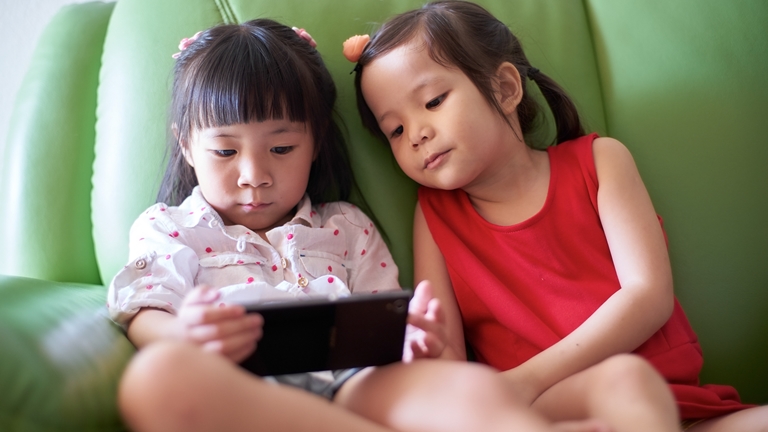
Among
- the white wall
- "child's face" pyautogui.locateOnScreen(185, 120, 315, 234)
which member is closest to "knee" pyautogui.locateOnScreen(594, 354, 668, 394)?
"child's face" pyautogui.locateOnScreen(185, 120, 315, 234)

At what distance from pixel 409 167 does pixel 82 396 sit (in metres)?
0.57

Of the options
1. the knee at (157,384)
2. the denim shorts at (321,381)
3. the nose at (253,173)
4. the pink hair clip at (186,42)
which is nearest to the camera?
the knee at (157,384)

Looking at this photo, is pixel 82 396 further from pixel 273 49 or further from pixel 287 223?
pixel 273 49

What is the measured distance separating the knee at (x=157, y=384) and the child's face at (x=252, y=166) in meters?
0.39

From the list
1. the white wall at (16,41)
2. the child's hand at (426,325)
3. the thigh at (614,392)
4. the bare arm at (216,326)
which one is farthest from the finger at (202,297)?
the white wall at (16,41)

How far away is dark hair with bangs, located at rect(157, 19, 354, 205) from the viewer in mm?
984

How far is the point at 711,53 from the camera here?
1161mm

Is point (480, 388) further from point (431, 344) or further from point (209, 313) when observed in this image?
point (209, 313)

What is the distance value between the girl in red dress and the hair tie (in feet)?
0.04

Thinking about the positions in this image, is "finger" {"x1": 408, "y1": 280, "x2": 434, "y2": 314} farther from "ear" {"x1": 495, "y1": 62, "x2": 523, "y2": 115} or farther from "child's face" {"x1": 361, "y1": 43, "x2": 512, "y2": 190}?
"ear" {"x1": 495, "y1": 62, "x2": 523, "y2": 115}

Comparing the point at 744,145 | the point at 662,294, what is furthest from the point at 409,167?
the point at 744,145

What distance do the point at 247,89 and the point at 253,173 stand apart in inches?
4.8

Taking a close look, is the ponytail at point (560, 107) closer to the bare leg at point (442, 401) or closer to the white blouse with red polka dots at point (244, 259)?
the white blouse with red polka dots at point (244, 259)

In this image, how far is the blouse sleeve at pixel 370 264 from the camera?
104 centimetres
